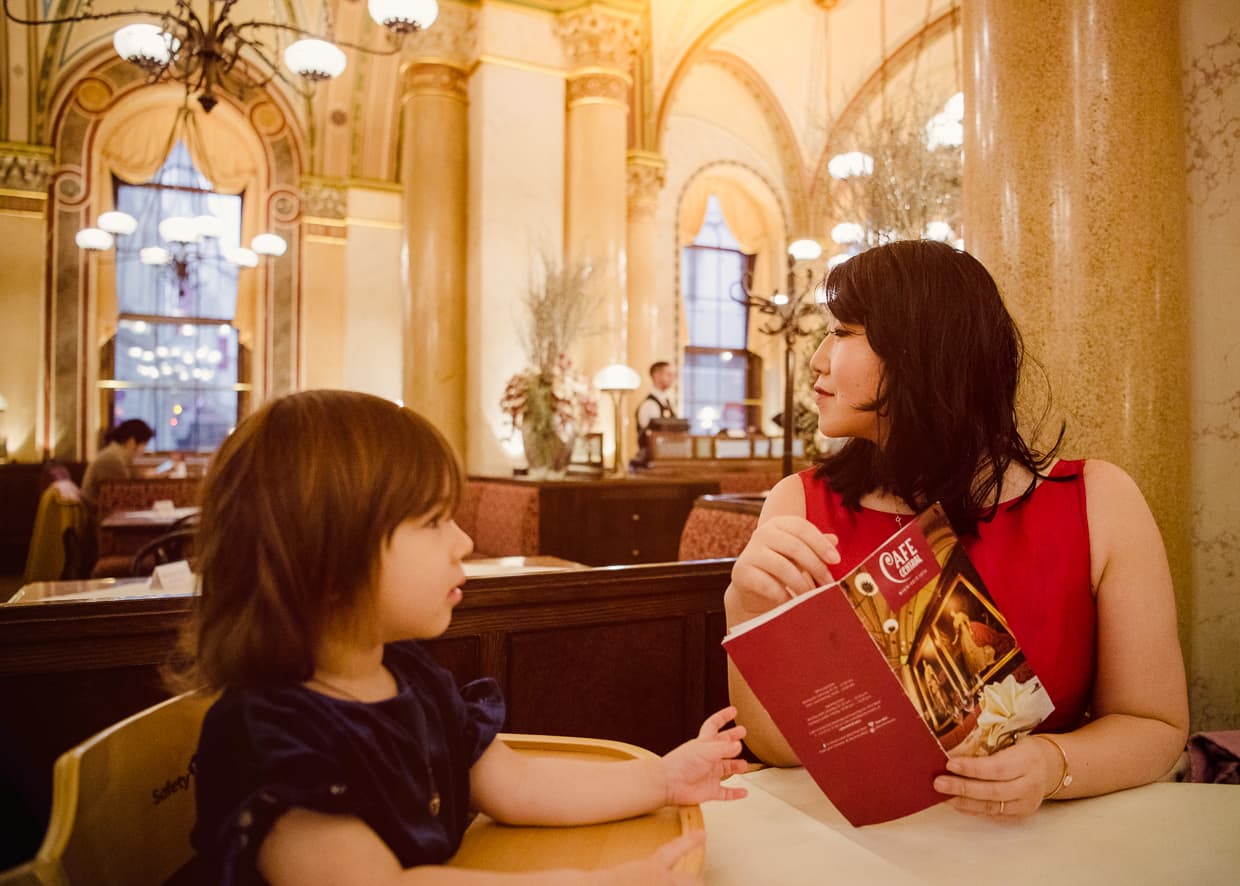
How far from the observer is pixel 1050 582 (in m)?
1.26

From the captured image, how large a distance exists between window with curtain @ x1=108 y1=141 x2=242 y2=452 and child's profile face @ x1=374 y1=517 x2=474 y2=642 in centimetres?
1242

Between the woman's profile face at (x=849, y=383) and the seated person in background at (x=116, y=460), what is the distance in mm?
7091

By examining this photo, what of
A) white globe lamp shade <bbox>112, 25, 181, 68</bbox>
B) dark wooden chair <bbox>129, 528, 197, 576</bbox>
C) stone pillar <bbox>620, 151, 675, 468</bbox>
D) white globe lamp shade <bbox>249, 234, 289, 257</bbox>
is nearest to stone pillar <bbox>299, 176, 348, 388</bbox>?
white globe lamp shade <bbox>249, 234, 289, 257</bbox>

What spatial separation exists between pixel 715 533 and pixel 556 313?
3.87m

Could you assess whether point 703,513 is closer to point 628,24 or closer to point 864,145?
point 864,145

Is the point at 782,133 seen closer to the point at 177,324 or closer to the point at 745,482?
the point at 745,482

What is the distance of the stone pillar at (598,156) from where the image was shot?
781 centimetres

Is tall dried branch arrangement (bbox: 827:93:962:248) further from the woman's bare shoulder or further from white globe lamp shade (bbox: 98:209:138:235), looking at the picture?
white globe lamp shade (bbox: 98:209:138:235)

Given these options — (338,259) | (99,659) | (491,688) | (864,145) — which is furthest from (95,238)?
(491,688)

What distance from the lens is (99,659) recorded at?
1565 millimetres

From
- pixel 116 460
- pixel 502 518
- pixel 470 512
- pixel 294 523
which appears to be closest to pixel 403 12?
pixel 502 518

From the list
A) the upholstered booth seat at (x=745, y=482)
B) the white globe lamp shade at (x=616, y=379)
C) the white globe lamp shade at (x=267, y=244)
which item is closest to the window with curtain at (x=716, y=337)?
the white globe lamp shade at (x=267, y=244)

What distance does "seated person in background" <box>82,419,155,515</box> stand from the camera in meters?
6.95

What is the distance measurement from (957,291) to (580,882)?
1054 mm
